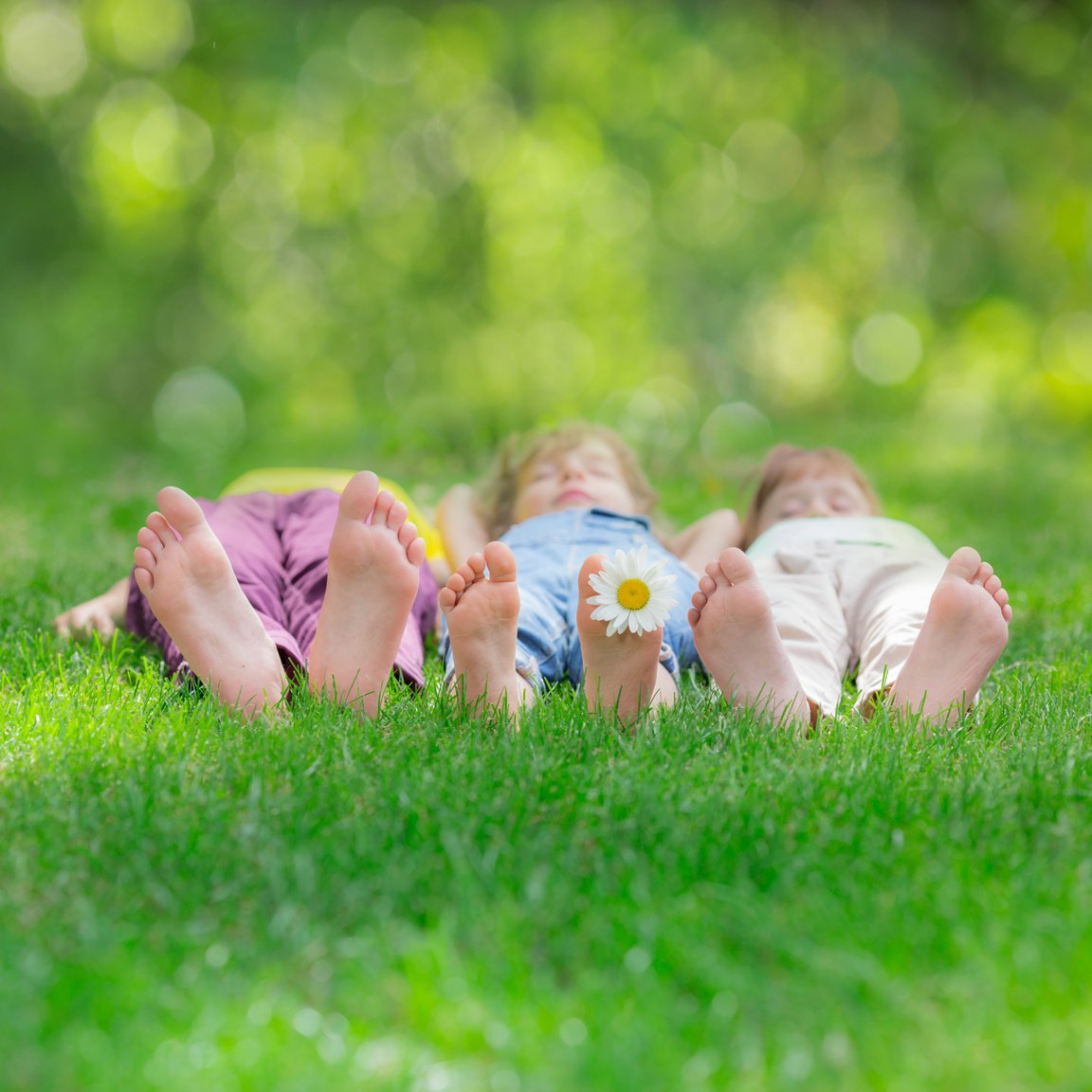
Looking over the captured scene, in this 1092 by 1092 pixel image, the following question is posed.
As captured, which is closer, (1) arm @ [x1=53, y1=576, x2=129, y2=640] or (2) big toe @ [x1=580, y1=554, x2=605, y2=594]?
(2) big toe @ [x1=580, y1=554, x2=605, y2=594]

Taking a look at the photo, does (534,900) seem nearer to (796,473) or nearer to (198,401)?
(796,473)

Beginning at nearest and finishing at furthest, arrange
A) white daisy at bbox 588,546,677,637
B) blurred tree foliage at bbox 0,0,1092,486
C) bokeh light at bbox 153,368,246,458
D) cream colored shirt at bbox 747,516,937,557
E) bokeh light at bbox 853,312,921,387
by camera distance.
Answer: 1. white daisy at bbox 588,546,677,637
2. cream colored shirt at bbox 747,516,937,557
3. bokeh light at bbox 153,368,246,458
4. blurred tree foliage at bbox 0,0,1092,486
5. bokeh light at bbox 853,312,921,387

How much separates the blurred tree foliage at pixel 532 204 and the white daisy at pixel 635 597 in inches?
342

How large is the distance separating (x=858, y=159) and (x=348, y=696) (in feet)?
37.3

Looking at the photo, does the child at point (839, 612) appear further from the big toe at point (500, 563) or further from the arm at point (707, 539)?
the big toe at point (500, 563)

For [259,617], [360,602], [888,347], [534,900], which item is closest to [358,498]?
[360,602]

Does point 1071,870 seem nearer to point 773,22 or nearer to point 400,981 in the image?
point 400,981

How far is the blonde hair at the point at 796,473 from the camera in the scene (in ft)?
10.3

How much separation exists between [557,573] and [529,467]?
0.69 metres

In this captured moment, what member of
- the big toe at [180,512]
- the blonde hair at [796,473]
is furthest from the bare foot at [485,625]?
the blonde hair at [796,473]

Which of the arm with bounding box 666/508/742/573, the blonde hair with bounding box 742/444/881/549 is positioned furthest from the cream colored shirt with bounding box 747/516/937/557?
the blonde hair with bounding box 742/444/881/549

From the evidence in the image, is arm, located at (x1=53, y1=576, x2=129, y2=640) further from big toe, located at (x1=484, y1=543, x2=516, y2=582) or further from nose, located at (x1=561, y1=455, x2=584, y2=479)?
nose, located at (x1=561, y1=455, x2=584, y2=479)

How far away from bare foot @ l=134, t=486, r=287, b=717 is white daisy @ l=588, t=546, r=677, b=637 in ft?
1.86

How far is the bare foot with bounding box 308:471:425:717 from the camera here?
1.97 m
